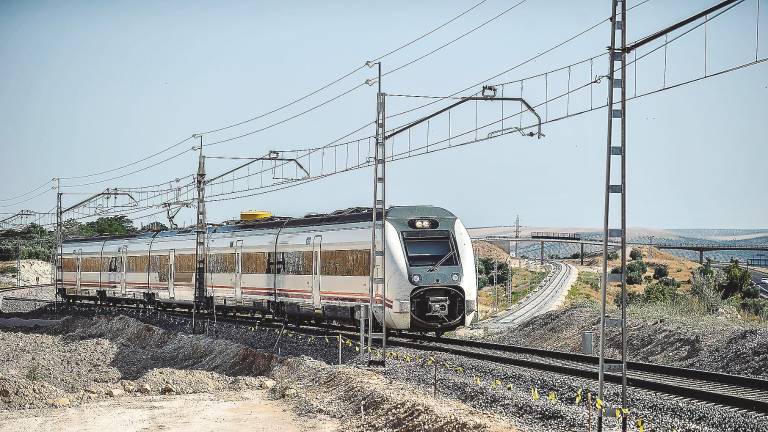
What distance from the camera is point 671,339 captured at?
2800 centimetres

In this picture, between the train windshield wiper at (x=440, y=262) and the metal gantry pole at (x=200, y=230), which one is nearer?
the train windshield wiper at (x=440, y=262)

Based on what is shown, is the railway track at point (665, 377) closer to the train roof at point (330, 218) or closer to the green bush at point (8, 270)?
the train roof at point (330, 218)

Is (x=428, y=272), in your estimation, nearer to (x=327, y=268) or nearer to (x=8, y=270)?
(x=327, y=268)

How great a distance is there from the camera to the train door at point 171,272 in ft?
159

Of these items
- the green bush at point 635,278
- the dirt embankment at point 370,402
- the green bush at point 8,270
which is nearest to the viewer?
the dirt embankment at point 370,402

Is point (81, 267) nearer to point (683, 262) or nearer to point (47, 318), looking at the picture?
point (47, 318)

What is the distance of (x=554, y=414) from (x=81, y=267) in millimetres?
50887

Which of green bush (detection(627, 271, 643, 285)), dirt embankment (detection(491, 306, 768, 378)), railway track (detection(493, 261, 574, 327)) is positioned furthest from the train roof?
green bush (detection(627, 271, 643, 285))

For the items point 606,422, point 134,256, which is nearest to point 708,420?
point 606,422

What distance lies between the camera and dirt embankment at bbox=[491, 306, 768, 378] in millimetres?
24281

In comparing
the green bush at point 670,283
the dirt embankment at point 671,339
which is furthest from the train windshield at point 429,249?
the green bush at point 670,283

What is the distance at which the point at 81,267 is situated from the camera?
6259cm

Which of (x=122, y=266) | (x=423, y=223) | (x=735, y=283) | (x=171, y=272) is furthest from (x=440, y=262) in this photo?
(x=735, y=283)

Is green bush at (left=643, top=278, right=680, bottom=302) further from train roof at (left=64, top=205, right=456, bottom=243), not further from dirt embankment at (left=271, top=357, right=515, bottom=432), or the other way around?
dirt embankment at (left=271, top=357, right=515, bottom=432)
